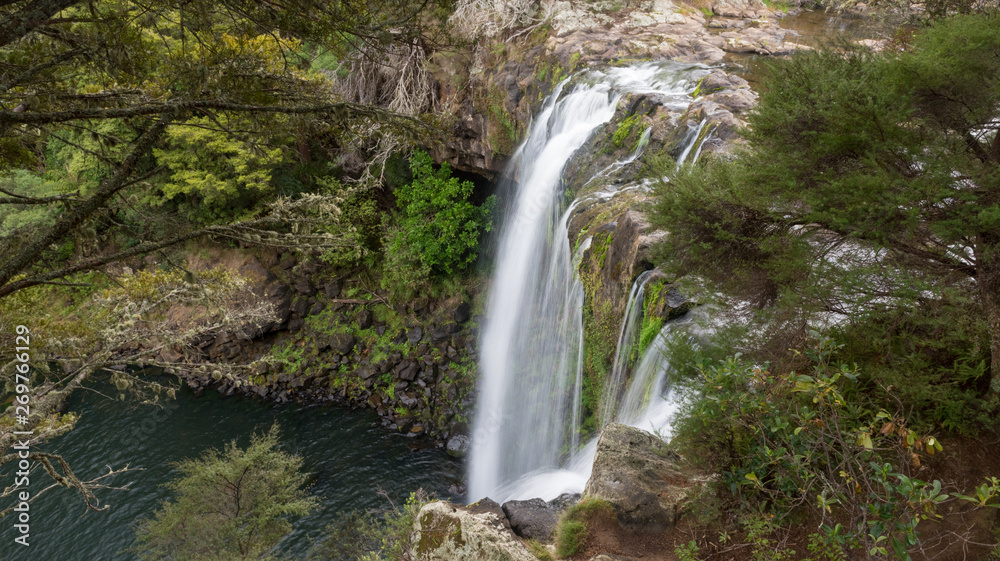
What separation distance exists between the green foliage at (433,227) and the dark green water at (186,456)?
464 cm

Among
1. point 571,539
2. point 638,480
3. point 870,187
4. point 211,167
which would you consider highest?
point 870,187

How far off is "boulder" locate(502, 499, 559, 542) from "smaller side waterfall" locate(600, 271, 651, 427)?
2074 mm

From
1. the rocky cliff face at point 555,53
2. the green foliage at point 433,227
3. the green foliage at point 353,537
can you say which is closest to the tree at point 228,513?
the green foliage at point 353,537

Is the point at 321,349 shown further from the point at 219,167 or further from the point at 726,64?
the point at 726,64

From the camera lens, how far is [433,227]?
1459cm

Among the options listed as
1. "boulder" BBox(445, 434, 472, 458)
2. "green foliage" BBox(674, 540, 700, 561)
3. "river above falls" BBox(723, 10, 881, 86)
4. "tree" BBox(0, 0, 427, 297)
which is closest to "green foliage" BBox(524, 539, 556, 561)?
"green foliage" BBox(674, 540, 700, 561)

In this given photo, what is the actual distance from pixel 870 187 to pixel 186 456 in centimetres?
1507

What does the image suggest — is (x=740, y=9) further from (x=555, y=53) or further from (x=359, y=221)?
(x=359, y=221)

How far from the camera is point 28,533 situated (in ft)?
34.1

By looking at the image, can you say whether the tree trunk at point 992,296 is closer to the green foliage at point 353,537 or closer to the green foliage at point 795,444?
the green foliage at point 795,444

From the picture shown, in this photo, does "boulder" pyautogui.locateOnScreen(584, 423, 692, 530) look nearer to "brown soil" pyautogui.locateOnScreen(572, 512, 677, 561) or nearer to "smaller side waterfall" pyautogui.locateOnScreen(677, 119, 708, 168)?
"brown soil" pyautogui.locateOnScreen(572, 512, 677, 561)

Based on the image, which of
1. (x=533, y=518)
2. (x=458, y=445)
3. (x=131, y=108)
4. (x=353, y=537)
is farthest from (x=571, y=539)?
(x=458, y=445)

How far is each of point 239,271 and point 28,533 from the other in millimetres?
8935

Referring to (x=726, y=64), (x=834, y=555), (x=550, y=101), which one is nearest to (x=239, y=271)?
(x=550, y=101)
